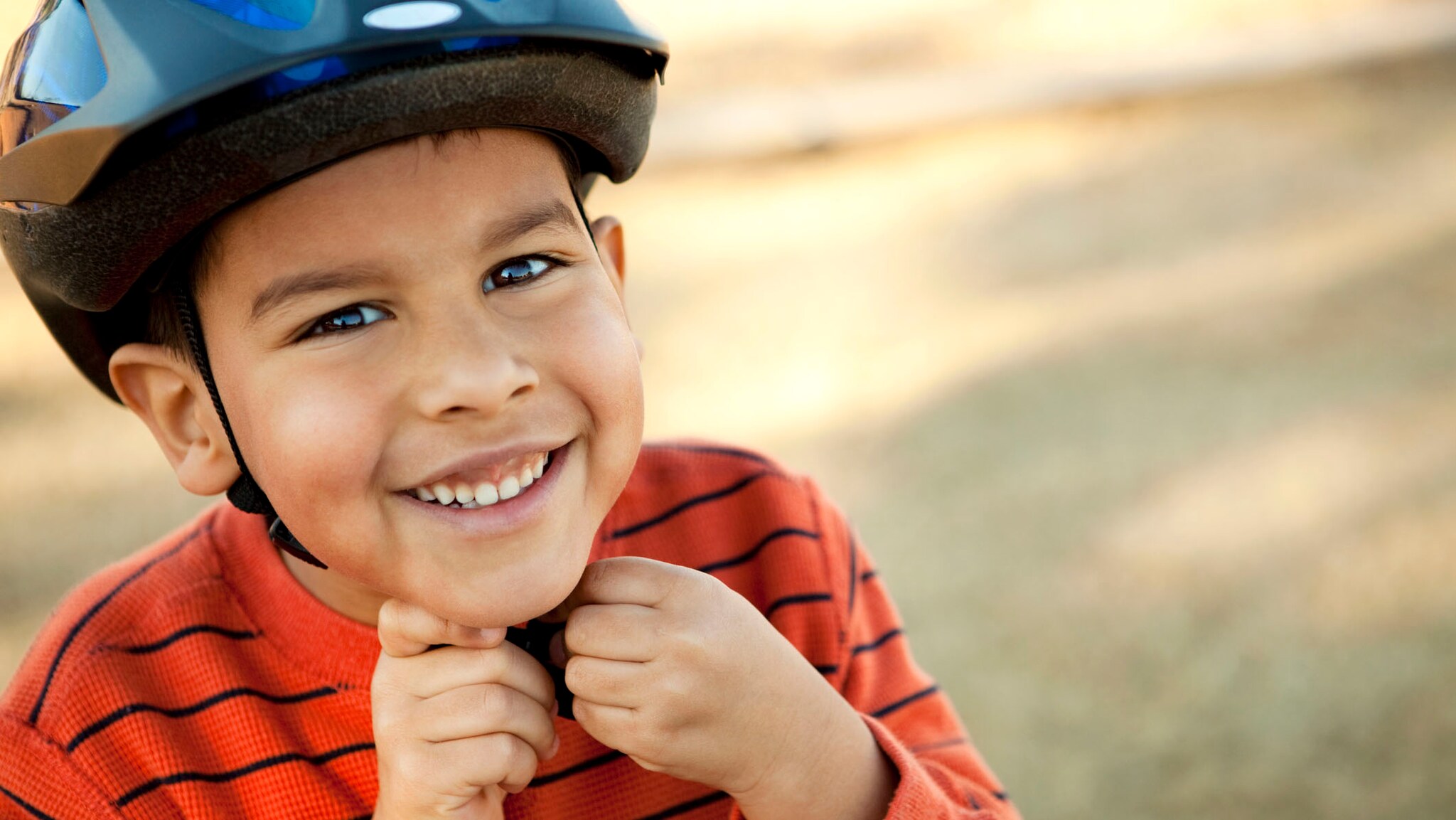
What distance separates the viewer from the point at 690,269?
4.95 m

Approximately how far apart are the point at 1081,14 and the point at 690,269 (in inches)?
126

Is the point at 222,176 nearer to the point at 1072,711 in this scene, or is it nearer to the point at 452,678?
the point at 452,678

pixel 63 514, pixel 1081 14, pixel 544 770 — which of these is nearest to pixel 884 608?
pixel 544 770

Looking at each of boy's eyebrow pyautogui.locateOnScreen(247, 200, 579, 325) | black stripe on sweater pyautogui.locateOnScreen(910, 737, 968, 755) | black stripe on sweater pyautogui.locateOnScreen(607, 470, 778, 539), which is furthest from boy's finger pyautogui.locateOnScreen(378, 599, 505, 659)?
black stripe on sweater pyautogui.locateOnScreen(910, 737, 968, 755)

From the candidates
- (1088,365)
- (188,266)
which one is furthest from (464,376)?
(1088,365)

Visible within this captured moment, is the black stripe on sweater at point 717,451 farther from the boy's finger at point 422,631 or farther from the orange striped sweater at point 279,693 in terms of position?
the boy's finger at point 422,631

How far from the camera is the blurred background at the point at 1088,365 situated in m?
2.93

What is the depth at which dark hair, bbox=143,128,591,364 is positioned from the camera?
1290mm

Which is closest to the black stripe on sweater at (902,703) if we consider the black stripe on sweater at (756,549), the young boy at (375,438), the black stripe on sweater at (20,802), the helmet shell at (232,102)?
the young boy at (375,438)

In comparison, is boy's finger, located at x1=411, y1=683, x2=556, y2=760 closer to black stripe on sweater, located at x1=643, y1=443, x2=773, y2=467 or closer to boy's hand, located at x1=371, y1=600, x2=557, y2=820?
boy's hand, located at x1=371, y1=600, x2=557, y2=820

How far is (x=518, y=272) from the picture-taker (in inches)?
52.3

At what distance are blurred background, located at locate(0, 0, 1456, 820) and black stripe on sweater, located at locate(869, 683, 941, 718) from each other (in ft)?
3.43

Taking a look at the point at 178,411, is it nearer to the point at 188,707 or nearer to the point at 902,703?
the point at 188,707

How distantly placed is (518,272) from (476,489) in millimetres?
225
